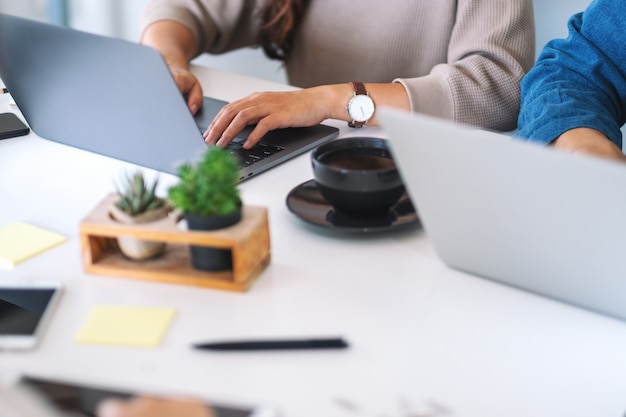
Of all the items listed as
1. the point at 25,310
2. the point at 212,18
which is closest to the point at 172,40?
the point at 212,18

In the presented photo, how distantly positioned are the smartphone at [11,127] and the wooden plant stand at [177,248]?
446 mm

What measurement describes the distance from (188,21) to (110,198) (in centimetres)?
89

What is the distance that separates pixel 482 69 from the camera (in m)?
1.37

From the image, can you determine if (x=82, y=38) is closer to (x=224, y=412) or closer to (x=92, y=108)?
(x=92, y=108)

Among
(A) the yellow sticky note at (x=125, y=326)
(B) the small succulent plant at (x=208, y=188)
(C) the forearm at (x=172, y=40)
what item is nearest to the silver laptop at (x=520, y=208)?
(B) the small succulent plant at (x=208, y=188)

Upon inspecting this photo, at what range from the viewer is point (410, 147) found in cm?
75

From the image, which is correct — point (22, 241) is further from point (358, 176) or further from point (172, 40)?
point (172, 40)

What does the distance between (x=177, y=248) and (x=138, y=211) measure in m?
0.07

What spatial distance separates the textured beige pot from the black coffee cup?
19 cm

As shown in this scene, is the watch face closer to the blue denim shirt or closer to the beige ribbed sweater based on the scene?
the beige ribbed sweater

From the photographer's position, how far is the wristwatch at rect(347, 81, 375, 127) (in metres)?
1.24

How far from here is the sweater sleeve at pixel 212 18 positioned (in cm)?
166

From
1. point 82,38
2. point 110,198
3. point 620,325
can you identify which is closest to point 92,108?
point 82,38

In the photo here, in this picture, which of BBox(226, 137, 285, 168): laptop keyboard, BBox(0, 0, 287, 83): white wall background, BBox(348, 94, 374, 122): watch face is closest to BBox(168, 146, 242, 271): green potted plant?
BBox(226, 137, 285, 168): laptop keyboard
